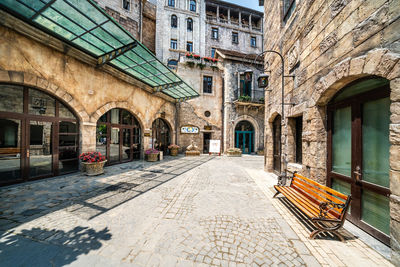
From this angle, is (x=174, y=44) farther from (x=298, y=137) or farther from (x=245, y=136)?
(x=298, y=137)

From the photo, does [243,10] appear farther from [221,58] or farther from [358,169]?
[358,169]

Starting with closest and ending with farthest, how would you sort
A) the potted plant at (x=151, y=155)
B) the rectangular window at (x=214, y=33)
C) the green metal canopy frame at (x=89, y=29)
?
the green metal canopy frame at (x=89, y=29) → the potted plant at (x=151, y=155) → the rectangular window at (x=214, y=33)

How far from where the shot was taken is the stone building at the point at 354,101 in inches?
81.4

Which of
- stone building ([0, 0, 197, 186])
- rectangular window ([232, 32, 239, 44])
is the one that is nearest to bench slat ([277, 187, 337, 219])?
stone building ([0, 0, 197, 186])

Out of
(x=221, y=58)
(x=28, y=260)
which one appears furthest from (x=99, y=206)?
(x=221, y=58)

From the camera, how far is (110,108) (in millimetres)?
7367

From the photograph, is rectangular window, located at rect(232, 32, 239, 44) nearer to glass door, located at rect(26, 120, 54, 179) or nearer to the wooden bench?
the wooden bench

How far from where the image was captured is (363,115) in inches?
110

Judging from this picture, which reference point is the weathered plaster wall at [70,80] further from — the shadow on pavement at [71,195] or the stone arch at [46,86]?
the shadow on pavement at [71,195]

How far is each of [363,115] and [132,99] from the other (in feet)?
31.1

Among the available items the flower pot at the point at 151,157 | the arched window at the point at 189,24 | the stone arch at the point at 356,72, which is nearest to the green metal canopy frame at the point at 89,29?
the flower pot at the point at 151,157

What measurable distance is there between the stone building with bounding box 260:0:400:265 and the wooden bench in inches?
18.5

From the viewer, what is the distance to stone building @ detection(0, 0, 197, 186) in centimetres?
433

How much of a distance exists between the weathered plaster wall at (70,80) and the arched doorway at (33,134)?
0.45m
